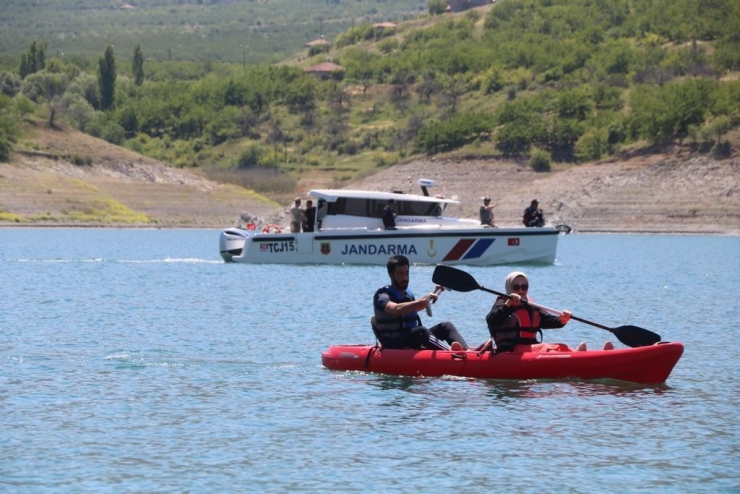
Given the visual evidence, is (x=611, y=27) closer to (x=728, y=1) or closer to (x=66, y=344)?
(x=728, y=1)

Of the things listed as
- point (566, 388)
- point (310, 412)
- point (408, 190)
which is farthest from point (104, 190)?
point (310, 412)

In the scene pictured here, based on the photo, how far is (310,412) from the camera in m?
17.7

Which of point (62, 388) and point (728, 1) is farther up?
point (728, 1)

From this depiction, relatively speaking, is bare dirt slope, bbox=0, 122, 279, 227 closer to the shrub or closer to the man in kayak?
the shrub

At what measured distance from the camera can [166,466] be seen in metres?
14.7

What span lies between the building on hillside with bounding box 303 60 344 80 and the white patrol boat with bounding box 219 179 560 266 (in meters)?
105

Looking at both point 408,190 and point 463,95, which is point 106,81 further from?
point 408,190

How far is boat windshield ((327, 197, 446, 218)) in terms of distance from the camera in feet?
149

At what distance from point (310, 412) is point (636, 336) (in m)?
4.94

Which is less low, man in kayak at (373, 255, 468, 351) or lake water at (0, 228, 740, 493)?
man in kayak at (373, 255, 468, 351)

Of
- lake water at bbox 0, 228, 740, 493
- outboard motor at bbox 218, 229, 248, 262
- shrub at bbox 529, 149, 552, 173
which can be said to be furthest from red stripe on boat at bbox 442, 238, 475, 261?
shrub at bbox 529, 149, 552, 173

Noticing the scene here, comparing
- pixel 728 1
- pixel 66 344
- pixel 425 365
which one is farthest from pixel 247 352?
pixel 728 1

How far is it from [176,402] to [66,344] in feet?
20.4

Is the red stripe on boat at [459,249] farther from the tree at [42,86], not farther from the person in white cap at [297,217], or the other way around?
the tree at [42,86]
